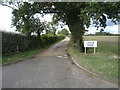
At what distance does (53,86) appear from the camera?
9.99 ft

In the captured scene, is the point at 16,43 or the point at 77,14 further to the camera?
the point at 77,14

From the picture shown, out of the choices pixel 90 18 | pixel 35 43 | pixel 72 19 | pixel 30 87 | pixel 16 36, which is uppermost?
pixel 72 19

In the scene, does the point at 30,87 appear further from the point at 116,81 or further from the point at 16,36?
the point at 16,36

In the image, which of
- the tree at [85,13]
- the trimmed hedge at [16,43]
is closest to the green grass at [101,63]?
the tree at [85,13]

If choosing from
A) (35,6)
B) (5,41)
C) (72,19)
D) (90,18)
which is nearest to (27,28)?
(35,6)

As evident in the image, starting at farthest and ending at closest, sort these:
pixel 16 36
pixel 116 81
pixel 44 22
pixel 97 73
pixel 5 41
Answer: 1. pixel 44 22
2. pixel 16 36
3. pixel 5 41
4. pixel 97 73
5. pixel 116 81

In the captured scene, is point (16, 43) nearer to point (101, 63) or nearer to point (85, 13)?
point (85, 13)

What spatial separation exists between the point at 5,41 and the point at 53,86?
7.01 metres

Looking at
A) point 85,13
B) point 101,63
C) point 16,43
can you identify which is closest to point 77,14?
point 85,13

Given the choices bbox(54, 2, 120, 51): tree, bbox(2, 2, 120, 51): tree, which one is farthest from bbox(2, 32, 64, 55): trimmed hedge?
bbox(54, 2, 120, 51): tree

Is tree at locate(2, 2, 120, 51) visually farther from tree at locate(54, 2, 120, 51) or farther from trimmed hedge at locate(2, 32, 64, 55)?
trimmed hedge at locate(2, 32, 64, 55)

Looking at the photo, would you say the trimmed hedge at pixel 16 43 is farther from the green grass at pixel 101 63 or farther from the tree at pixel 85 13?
the green grass at pixel 101 63

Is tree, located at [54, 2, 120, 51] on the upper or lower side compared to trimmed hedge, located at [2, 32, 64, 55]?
upper

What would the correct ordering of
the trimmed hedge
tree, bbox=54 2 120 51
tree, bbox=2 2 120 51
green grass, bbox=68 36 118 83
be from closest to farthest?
green grass, bbox=68 36 118 83
tree, bbox=54 2 120 51
tree, bbox=2 2 120 51
the trimmed hedge
